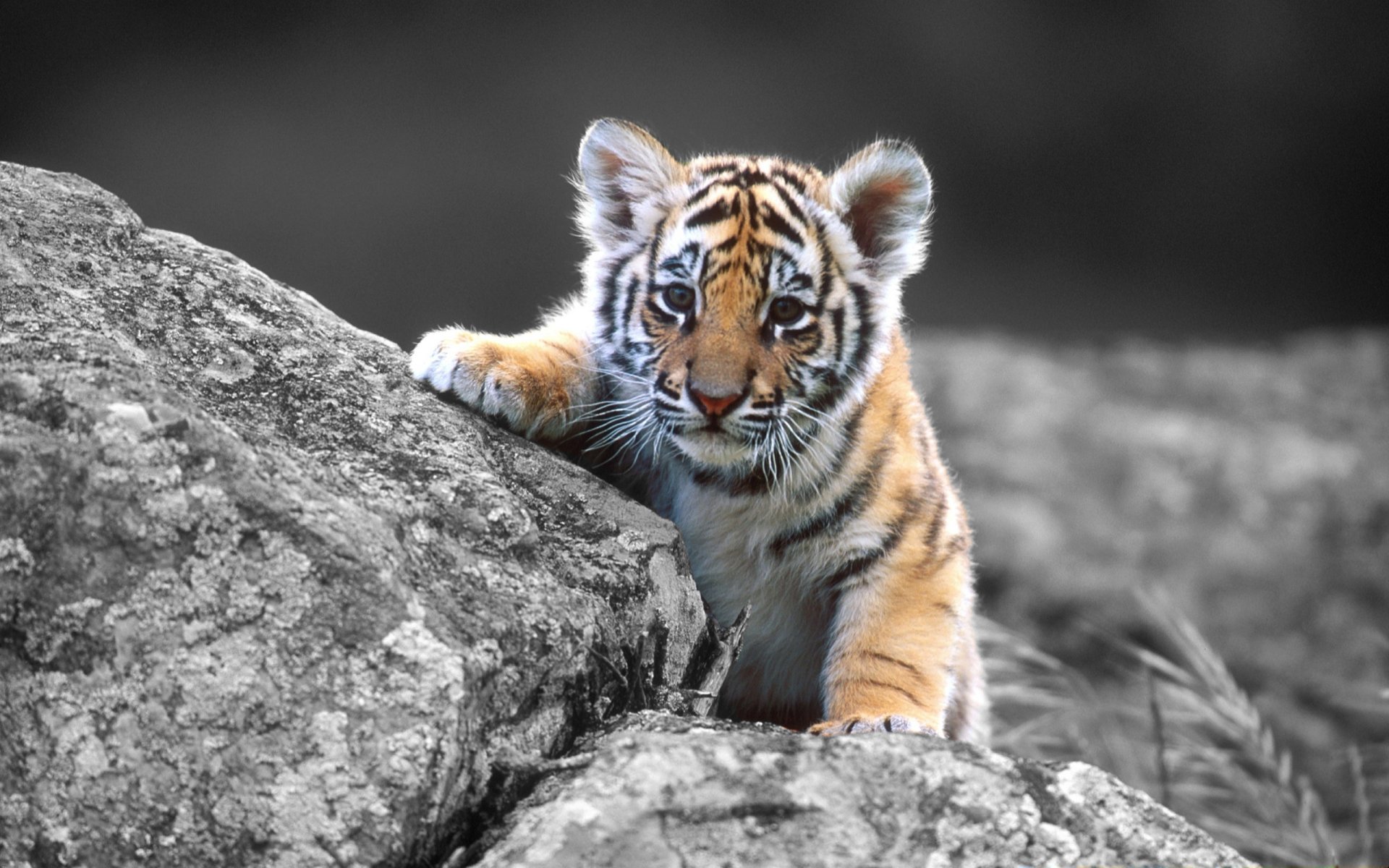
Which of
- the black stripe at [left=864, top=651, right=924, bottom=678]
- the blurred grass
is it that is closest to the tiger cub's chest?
the black stripe at [left=864, top=651, right=924, bottom=678]

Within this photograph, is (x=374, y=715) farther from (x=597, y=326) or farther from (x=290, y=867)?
(x=597, y=326)

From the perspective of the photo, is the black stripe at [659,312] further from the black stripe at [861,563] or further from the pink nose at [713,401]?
the black stripe at [861,563]

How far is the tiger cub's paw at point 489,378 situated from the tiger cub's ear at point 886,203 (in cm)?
75

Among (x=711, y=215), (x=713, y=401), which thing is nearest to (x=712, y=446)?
(x=713, y=401)

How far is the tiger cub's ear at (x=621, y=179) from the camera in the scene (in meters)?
2.58

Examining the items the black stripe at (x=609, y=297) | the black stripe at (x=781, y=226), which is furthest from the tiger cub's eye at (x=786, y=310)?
the black stripe at (x=609, y=297)

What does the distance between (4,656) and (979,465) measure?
469 cm

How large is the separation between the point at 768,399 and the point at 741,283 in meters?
0.23

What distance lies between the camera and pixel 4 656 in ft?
4.87

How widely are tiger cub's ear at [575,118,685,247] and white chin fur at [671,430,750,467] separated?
→ 0.52 meters

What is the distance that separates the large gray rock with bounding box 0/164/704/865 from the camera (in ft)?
4.71

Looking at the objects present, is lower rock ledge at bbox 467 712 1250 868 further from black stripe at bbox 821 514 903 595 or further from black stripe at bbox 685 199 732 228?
black stripe at bbox 685 199 732 228

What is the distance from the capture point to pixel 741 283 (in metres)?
2.35

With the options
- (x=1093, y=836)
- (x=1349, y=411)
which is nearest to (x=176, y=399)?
(x=1093, y=836)
